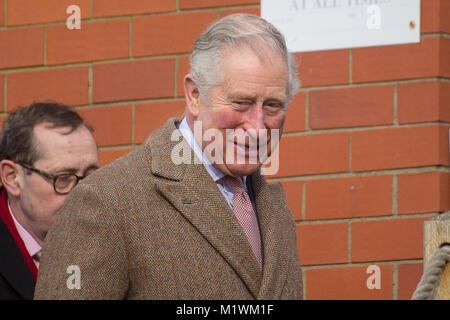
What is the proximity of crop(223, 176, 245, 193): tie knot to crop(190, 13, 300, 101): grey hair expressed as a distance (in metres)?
0.25

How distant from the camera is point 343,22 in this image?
3895 mm

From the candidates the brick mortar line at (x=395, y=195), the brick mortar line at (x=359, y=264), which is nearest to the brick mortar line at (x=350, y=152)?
the brick mortar line at (x=395, y=195)

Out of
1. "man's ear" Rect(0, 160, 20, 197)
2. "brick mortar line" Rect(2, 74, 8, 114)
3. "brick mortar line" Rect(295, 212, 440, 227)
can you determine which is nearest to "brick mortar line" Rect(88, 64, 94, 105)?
"brick mortar line" Rect(2, 74, 8, 114)

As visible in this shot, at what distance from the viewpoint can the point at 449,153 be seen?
3.75 m

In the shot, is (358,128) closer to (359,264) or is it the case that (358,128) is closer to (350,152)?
(350,152)

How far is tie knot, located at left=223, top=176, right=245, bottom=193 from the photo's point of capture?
2.84 meters

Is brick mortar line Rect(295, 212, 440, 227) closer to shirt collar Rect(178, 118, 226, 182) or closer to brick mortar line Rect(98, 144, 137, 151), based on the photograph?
brick mortar line Rect(98, 144, 137, 151)

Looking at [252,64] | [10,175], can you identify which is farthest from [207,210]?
[10,175]

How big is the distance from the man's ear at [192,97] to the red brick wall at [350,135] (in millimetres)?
1130

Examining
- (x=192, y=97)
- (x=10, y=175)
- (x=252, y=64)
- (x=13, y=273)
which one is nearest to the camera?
(x=252, y=64)

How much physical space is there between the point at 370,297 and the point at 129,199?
1.40 metres

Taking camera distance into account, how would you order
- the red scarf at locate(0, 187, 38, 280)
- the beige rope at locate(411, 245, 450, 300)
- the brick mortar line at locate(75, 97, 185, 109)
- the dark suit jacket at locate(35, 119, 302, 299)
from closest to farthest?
the beige rope at locate(411, 245, 450, 300) < the dark suit jacket at locate(35, 119, 302, 299) < the red scarf at locate(0, 187, 38, 280) < the brick mortar line at locate(75, 97, 185, 109)

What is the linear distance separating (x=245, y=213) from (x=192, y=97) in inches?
13.9
